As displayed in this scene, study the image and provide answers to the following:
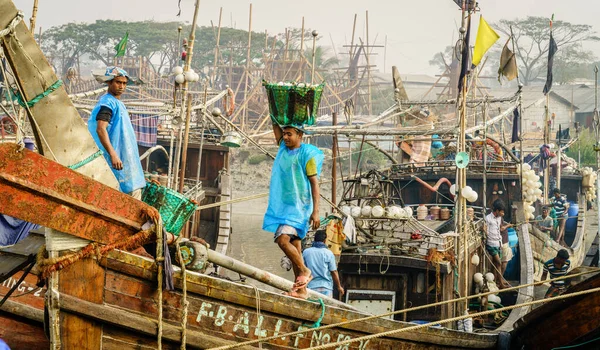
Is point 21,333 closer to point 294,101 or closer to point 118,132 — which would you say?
point 118,132

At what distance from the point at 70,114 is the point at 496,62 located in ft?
240

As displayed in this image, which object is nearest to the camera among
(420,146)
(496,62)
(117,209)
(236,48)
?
(117,209)

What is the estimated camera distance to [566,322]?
21.4 feet

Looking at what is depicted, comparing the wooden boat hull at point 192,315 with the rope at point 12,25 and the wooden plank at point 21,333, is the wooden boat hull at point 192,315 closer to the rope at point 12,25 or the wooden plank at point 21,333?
the rope at point 12,25

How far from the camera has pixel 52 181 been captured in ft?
15.3

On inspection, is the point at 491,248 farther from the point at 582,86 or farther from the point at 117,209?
the point at 582,86

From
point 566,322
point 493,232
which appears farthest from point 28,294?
point 493,232

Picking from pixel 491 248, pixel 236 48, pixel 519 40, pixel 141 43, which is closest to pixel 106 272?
pixel 491 248

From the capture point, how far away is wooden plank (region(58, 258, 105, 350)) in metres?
4.92

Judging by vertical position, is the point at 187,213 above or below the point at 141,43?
below

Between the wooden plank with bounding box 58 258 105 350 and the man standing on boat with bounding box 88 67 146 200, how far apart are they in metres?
1.11

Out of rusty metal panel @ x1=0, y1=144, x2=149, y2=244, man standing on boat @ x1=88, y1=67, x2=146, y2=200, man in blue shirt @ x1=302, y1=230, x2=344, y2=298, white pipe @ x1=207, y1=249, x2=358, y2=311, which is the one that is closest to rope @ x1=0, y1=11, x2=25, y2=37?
rusty metal panel @ x1=0, y1=144, x2=149, y2=244

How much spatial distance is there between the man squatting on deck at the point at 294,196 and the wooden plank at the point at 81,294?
1.48m

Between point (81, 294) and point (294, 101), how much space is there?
2165mm
